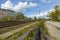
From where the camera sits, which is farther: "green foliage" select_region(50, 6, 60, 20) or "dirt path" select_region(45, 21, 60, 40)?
"dirt path" select_region(45, 21, 60, 40)

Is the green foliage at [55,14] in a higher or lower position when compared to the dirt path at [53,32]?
higher

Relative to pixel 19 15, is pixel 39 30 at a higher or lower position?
lower

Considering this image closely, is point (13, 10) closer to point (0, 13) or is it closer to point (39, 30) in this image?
point (0, 13)

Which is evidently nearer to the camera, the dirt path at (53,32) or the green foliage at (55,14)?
the green foliage at (55,14)

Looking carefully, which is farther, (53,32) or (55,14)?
(53,32)

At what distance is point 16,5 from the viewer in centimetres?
361

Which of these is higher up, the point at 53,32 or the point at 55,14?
the point at 55,14

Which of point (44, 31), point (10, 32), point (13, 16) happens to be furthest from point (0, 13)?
point (44, 31)

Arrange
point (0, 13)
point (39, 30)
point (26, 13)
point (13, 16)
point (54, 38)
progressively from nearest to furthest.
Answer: point (0, 13) → point (13, 16) → point (26, 13) → point (54, 38) → point (39, 30)

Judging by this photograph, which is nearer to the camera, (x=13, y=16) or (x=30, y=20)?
(x=13, y=16)

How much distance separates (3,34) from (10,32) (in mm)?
271

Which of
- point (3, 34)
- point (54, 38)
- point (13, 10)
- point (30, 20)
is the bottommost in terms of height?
point (54, 38)

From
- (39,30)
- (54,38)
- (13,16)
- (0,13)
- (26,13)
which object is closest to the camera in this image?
(0,13)

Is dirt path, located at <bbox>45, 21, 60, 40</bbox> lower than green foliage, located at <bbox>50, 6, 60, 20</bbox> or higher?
lower
